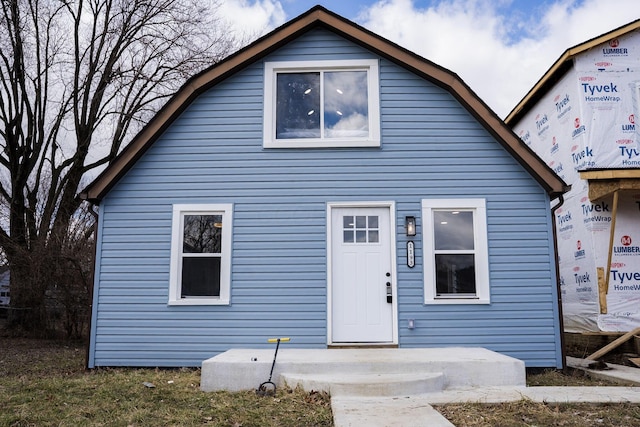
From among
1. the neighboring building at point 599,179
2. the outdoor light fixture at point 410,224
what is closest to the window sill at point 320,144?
the outdoor light fixture at point 410,224

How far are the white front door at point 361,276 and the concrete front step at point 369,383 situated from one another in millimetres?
1792

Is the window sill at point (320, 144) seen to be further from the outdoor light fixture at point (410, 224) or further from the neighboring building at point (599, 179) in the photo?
the neighboring building at point (599, 179)

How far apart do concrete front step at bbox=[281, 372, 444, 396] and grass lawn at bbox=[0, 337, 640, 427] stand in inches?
5.0

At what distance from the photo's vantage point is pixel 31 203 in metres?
13.6

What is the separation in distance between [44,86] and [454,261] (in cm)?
1201

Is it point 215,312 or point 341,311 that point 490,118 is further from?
point 215,312

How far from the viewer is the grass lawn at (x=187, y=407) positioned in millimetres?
4594

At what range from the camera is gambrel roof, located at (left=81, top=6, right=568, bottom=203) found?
25.1 feet

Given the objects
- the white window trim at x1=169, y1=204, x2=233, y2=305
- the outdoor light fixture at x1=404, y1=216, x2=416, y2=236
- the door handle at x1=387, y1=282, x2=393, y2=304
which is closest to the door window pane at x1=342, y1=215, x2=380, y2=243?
the outdoor light fixture at x1=404, y1=216, x2=416, y2=236

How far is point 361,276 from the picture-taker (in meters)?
7.75

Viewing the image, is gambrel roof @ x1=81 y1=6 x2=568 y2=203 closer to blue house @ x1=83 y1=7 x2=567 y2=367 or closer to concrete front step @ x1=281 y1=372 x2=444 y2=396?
blue house @ x1=83 y1=7 x2=567 y2=367

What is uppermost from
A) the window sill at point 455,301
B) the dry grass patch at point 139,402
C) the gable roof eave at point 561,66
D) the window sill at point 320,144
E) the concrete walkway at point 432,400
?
the gable roof eave at point 561,66

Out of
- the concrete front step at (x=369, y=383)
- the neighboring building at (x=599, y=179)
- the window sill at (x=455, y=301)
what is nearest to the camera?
the concrete front step at (x=369, y=383)

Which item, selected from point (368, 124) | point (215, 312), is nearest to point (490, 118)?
point (368, 124)
